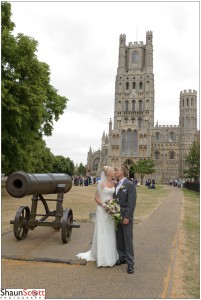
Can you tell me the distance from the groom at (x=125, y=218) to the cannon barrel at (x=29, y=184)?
6.74ft

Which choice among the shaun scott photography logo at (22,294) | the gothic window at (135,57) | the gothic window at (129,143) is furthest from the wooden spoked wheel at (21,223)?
the gothic window at (135,57)

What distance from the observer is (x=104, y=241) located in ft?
20.1

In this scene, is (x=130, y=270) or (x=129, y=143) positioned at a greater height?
(x=129, y=143)

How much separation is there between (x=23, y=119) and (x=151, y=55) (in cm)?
7551

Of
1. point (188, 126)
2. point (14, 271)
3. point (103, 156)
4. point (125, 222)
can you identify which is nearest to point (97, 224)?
point (125, 222)

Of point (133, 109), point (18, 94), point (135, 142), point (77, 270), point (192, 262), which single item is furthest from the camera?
point (133, 109)

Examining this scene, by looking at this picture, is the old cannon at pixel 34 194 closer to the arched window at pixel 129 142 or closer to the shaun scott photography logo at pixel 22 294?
the shaun scott photography logo at pixel 22 294

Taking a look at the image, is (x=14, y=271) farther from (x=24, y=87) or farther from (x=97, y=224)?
(x=24, y=87)

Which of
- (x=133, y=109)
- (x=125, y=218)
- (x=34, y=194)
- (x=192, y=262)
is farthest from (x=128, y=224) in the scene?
(x=133, y=109)

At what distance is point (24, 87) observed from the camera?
1673cm

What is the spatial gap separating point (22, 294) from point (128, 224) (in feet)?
7.68

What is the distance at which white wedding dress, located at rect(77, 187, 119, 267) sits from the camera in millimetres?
6012

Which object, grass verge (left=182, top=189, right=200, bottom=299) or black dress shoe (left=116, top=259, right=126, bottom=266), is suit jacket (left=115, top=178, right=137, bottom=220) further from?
grass verge (left=182, top=189, right=200, bottom=299)

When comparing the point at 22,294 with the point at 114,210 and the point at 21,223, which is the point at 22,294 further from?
the point at 21,223
